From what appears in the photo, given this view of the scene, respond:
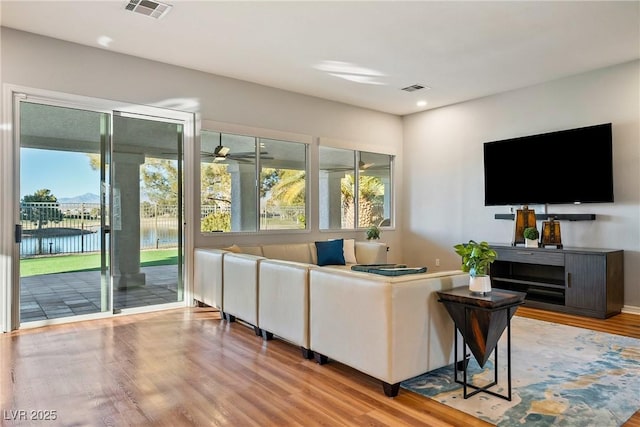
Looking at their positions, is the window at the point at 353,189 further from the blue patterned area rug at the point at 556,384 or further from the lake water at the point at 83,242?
the blue patterned area rug at the point at 556,384

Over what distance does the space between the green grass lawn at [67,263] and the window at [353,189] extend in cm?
265

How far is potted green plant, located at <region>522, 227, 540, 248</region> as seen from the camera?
5.28 m

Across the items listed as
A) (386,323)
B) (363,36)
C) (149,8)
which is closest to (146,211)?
(149,8)

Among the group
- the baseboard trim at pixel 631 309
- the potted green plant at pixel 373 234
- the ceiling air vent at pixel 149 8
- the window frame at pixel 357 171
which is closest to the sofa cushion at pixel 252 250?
the window frame at pixel 357 171

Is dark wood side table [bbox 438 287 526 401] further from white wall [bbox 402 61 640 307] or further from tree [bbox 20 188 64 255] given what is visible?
tree [bbox 20 188 64 255]

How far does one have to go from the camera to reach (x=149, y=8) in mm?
3670

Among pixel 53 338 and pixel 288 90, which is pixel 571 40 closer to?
pixel 288 90

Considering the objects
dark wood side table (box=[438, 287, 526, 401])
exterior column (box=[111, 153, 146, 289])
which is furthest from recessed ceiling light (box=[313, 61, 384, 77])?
dark wood side table (box=[438, 287, 526, 401])

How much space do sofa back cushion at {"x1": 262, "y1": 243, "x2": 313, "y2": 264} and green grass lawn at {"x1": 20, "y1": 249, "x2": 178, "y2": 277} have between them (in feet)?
4.36

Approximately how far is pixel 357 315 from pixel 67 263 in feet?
11.3

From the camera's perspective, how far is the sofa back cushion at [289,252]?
538 centimetres

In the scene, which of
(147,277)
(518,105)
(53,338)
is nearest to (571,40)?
(518,105)

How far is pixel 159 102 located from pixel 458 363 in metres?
4.29

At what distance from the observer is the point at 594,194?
16.8ft
